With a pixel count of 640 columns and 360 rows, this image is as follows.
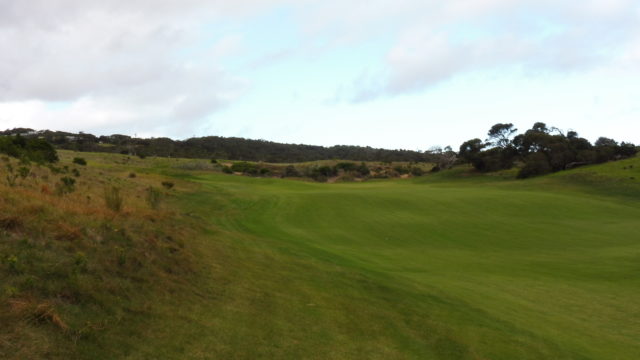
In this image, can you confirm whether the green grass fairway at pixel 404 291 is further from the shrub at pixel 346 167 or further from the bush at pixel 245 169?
the shrub at pixel 346 167

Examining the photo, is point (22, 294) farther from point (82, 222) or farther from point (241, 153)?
point (241, 153)

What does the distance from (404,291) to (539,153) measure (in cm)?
6776

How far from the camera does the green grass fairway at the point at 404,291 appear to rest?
7.30 meters

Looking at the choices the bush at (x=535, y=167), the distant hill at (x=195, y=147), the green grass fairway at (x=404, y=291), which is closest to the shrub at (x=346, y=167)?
the bush at (x=535, y=167)

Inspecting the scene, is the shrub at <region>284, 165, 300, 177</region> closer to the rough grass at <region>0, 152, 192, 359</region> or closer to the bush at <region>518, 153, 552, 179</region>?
the bush at <region>518, 153, 552, 179</region>

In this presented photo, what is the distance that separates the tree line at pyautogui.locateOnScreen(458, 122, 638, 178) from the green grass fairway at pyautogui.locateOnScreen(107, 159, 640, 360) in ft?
137

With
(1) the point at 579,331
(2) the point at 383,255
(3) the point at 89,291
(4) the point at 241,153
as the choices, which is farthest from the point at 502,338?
(4) the point at 241,153

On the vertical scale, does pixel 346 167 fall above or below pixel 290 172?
above

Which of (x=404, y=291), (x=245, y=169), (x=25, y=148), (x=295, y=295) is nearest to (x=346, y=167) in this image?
(x=245, y=169)

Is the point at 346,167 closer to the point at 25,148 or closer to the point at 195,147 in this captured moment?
the point at 195,147

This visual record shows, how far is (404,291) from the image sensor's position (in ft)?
38.4

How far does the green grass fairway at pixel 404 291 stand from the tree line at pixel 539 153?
4190 centimetres

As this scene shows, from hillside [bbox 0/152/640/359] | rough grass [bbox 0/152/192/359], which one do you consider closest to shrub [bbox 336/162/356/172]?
hillside [bbox 0/152/640/359]

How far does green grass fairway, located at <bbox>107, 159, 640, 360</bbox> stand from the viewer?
7.30 meters
